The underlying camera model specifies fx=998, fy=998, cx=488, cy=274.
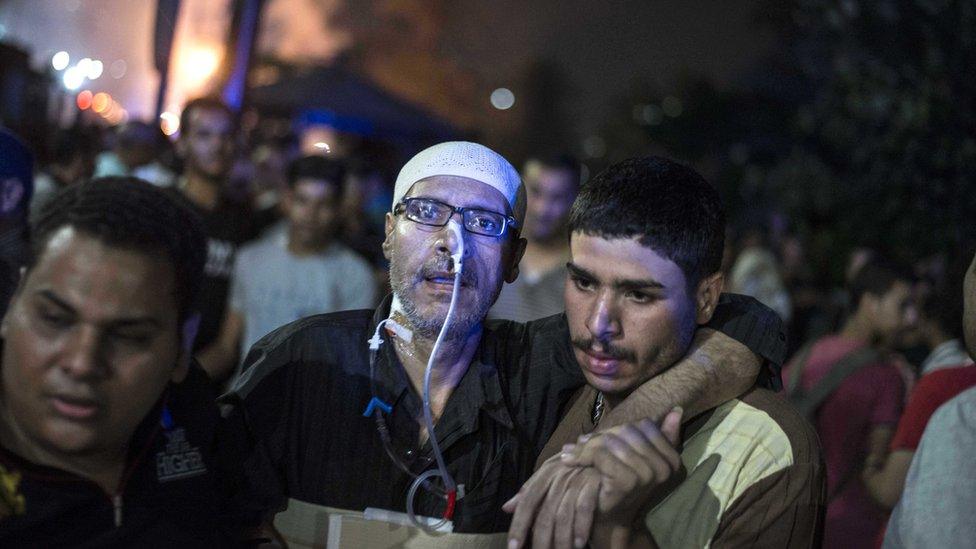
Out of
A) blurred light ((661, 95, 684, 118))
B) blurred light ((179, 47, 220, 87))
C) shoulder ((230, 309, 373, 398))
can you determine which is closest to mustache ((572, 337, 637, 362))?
shoulder ((230, 309, 373, 398))

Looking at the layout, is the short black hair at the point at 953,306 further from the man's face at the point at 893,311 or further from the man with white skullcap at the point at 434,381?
the man with white skullcap at the point at 434,381

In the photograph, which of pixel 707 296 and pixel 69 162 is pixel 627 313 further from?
pixel 69 162

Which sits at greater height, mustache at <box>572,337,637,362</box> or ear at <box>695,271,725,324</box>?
ear at <box>695,271,725,324</box>

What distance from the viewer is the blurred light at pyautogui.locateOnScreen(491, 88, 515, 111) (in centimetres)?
7575

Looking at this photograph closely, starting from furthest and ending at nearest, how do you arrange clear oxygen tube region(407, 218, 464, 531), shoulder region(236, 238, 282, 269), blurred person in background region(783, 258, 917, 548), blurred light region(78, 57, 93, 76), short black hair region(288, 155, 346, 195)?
1. short black hair region(288, 155, 346, 195)
2. shoulder region(236, 238, 282, 269)
3. blurred light region(78, 57, 93, 76)
4. blurred person in background region(783, 258, 917, 548)
5. clear oxygen tube region(407, 218, 464, 531)

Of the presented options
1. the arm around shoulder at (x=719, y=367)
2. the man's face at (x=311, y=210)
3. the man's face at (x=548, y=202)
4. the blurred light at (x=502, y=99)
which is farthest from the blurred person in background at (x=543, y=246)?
the blurred light at (x=502, y=99)

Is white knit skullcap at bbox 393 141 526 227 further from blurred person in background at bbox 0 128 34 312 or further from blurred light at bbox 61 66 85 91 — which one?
blurred light at bbox 61 66 85 91

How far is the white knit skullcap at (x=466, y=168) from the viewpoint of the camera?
2.93 metres

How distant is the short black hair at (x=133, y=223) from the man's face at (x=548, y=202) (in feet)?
13.6

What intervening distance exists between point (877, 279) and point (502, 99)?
247 feet

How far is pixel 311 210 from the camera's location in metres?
5.98

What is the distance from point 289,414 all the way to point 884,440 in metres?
3.06

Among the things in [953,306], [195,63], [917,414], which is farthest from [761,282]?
[195,63]

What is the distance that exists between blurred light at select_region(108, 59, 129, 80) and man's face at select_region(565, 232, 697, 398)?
25991 millimetres
